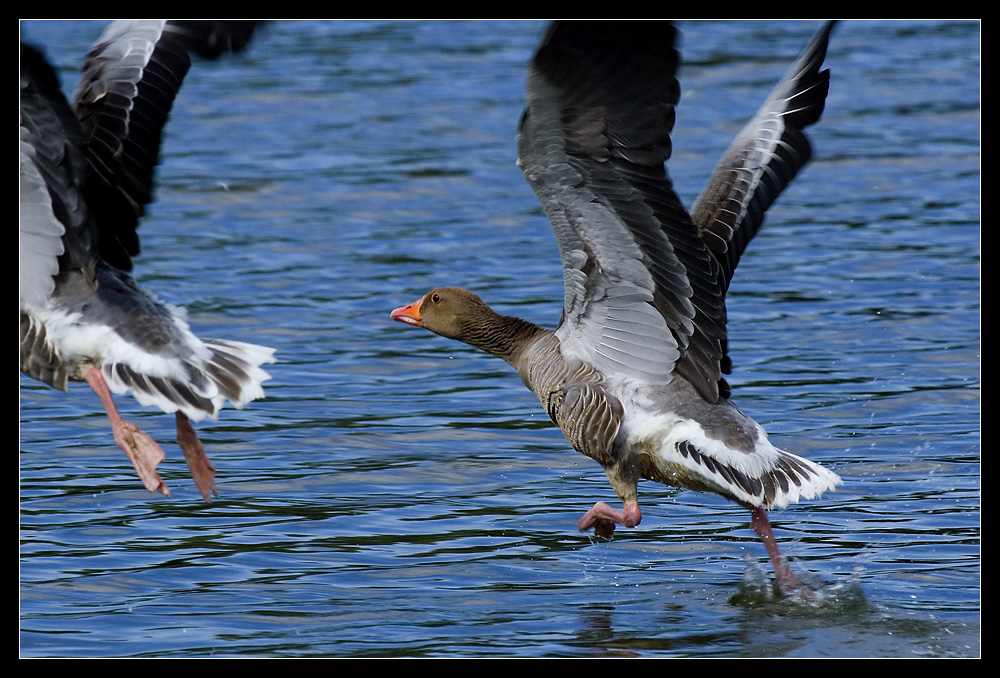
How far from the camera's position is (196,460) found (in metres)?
7.46

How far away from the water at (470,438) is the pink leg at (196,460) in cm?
41

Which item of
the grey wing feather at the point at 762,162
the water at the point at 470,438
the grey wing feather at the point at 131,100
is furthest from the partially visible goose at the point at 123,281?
the grey wing feather at the point at 762,162

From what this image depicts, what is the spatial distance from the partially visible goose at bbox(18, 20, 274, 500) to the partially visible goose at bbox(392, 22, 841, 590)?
139 centimetres

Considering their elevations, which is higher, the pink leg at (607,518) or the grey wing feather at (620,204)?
the grey wing feather at (620,204)

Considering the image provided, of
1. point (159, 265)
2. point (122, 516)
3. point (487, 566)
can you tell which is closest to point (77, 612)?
point (122, 516)

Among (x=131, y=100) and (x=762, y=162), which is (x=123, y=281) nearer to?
(x=131, y=100)

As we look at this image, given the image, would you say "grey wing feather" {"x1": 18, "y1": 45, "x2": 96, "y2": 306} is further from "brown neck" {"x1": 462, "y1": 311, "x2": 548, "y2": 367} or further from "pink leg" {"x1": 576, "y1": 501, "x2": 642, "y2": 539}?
"pink leg" {"x1": 576, "y1": 501, "x2": 642, "y2": 539}

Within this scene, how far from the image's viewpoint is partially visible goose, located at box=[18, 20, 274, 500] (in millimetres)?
7102

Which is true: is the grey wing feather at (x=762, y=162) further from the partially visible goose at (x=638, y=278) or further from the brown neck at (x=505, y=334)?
the brown neck at (x=505, y=334)

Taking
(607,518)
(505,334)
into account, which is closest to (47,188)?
(505,334)

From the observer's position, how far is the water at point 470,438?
681 centimetres

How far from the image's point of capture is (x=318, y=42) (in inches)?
950

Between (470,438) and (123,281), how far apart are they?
2716 mm

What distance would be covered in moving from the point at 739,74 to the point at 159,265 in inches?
394
